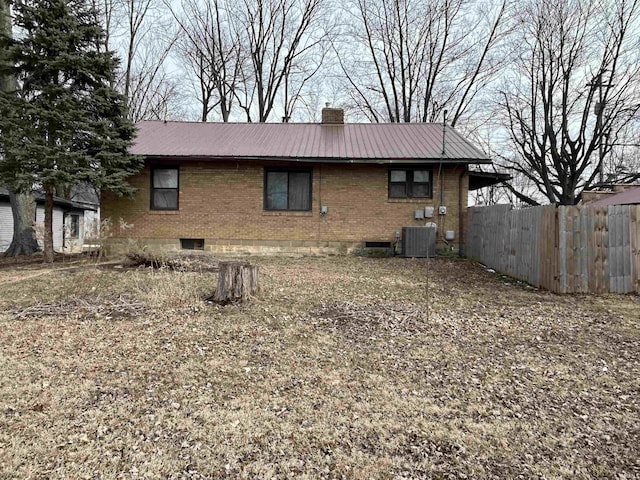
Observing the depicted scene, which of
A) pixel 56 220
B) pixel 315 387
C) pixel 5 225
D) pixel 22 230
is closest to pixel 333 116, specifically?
pixel 22 230

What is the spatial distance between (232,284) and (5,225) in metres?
16.6

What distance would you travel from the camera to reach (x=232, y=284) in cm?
572

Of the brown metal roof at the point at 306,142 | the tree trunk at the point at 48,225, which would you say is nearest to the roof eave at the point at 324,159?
the brown metal roof at the point at 306,142

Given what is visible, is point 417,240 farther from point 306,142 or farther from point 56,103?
point 56,103

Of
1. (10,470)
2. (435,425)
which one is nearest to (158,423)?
(10,470)

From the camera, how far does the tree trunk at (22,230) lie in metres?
13.0

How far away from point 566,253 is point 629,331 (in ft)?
7.20

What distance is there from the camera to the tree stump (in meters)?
5.70

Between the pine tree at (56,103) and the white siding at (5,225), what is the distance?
9432 millimetres

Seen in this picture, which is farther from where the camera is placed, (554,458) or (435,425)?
(435,425)

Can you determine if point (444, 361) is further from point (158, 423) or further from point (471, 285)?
point (471, 285)

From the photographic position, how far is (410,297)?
21.0ft

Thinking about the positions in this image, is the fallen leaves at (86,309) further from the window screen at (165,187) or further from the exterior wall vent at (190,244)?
the window screen at (165,187)

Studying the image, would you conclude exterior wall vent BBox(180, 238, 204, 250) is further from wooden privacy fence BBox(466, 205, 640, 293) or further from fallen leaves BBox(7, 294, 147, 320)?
wooden privacy fence BBox(466, 205, 640, 293)
